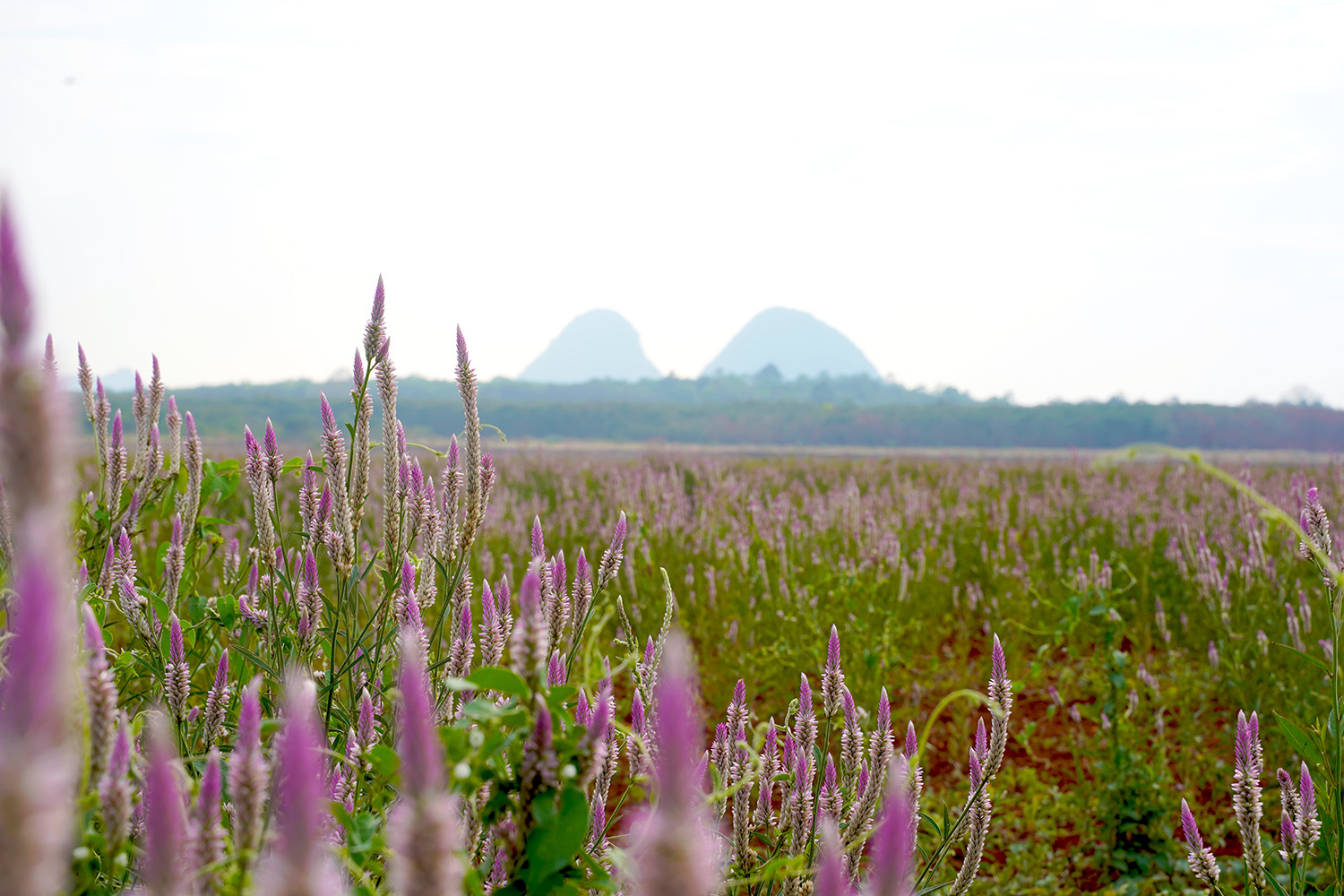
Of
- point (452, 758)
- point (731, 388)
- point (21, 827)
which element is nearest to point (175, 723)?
point (452, 758)

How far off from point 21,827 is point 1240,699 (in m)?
5.64

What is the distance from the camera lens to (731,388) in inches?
4496

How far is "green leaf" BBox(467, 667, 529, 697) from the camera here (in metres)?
0.88

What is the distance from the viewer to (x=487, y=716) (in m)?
0.88

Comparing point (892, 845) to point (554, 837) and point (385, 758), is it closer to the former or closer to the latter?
point (554, 837)

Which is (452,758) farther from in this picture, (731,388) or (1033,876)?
(731,388)

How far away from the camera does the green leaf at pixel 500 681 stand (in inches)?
34.6

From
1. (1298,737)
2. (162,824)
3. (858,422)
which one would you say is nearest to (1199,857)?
(1298,737)

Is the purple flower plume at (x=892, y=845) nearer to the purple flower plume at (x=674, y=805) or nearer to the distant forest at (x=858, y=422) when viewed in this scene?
the purple flower plume at (x=674, y=805)

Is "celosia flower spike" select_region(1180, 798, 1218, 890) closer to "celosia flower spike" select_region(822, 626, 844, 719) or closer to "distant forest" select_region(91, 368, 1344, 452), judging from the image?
"celosia flower spike" select_region(822, 626, 844, 719)

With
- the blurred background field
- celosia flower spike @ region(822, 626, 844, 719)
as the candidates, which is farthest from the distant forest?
celosia flower spike @ region(822, 626, 844, 719)

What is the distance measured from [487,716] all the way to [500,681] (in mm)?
39

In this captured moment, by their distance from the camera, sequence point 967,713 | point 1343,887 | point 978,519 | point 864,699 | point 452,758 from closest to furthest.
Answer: point 452,758 → point 1343,887 → point 864,699 → point 967,713 → point 978,519

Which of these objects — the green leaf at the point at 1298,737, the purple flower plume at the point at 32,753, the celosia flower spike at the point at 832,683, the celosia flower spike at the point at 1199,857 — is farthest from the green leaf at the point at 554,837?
the green leaf at the point at 1298,737
